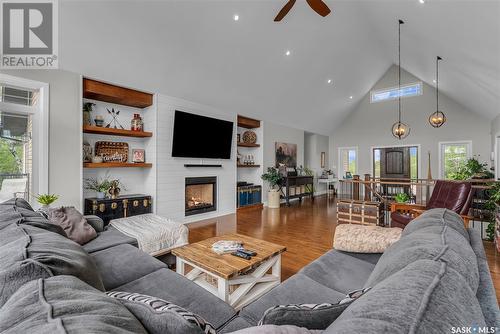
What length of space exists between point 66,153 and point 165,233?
2054 millimetres

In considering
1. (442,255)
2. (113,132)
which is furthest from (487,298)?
(113,132)

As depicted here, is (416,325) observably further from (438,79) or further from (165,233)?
(438,79)

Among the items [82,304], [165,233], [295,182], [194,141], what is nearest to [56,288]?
[82,304]

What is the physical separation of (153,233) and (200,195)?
2850mm

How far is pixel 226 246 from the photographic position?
2248 mm

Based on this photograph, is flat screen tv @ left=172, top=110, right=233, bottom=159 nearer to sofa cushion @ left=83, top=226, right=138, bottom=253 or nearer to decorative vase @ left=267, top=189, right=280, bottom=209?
decorative vase @ left=267, top=189, right=280, bottom=209

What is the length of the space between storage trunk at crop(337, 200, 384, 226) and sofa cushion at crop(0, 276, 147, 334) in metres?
4.42

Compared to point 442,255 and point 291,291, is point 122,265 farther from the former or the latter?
point 442,255

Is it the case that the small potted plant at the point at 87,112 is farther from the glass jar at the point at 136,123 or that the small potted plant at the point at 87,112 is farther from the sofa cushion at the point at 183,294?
the sofa cushion at the point at 183,294

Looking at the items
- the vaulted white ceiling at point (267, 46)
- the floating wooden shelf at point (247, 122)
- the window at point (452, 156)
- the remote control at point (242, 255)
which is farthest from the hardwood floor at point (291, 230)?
the window at point (452, 156)

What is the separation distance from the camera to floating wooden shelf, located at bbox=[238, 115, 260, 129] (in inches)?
256

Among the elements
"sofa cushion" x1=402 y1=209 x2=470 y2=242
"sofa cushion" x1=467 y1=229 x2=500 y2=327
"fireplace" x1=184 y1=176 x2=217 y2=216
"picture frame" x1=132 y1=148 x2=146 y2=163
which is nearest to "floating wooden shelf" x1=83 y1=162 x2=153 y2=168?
"picture frame" x1=132 y1=148 x2=146 y2=163

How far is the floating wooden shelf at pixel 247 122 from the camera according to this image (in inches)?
256

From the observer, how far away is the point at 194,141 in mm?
5156
